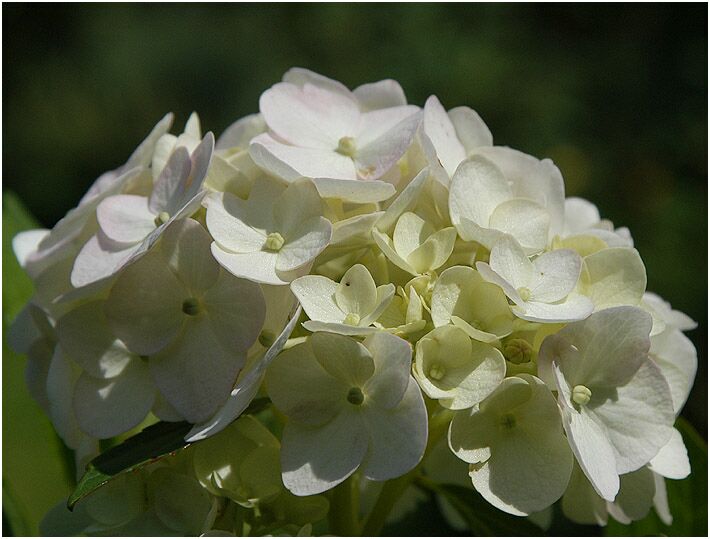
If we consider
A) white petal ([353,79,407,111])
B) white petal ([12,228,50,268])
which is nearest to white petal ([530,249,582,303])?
white petal ([353,79,407,111])

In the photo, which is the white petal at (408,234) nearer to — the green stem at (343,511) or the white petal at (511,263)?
the white petal at (511,263)

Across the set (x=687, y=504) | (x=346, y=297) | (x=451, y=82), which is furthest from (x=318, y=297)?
(x=451, y=82)

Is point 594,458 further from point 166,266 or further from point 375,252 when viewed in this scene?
point 166,266

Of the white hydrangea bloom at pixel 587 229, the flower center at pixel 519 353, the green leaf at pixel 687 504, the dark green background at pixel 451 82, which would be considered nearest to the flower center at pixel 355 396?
the flower center at pixel 519 353

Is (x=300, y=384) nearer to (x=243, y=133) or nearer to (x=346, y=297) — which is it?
(x=346, y=297)

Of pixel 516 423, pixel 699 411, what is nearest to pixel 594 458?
pixel 516 423

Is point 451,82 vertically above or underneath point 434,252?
underneath
